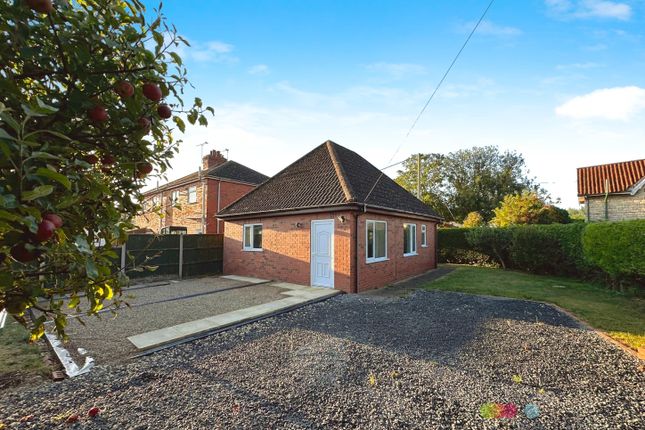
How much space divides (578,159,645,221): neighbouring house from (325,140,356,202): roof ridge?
17090 millimetres

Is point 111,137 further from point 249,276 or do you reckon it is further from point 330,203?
point 249,276

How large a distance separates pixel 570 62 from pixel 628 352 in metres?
6.60

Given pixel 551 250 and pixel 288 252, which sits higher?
pixel 288 252

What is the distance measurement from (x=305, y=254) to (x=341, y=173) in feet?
11.9

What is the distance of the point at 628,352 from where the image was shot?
203 inches

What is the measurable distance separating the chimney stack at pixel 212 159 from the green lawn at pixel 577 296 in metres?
19.5

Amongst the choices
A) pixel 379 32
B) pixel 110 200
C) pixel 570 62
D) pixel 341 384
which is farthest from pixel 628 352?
pixel 379 32

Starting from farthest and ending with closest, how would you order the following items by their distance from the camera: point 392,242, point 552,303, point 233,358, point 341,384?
1. point 392,242
2. point 552,303
3. point 233,358
4. point 341,384

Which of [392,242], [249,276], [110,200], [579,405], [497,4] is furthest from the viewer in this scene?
[249,276]

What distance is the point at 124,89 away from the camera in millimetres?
1654

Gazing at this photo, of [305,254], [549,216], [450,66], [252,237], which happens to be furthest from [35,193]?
[549,216]

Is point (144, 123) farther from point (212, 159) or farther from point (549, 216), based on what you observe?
point (549, 216)

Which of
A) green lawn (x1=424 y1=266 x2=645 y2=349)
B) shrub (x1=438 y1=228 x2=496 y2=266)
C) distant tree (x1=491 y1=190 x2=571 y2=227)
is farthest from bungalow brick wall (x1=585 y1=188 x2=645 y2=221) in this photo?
green lawn (x1=424 y1=266 x2=645 y2=349)

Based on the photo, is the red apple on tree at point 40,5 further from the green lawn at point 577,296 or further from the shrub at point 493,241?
the shrub at point 493,241
